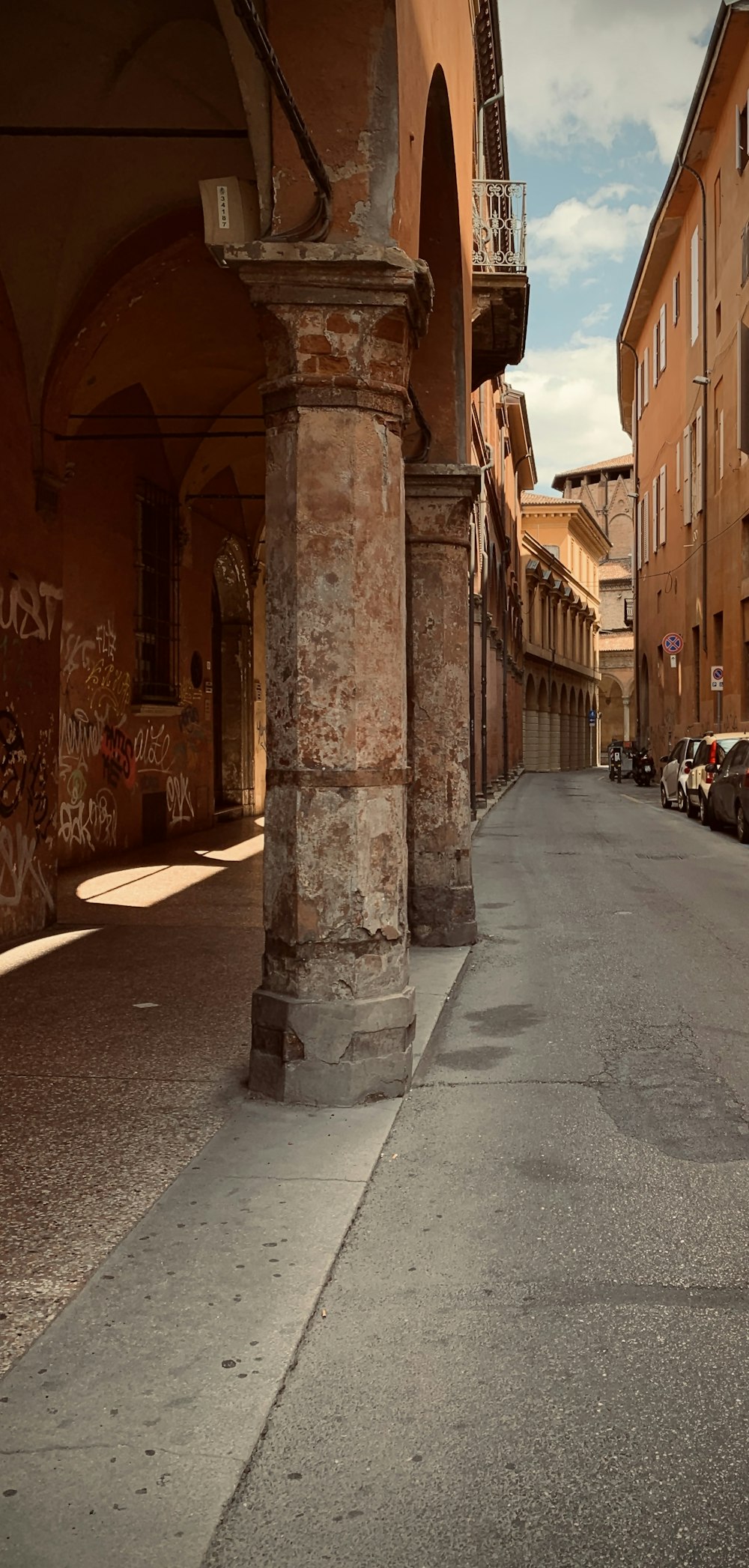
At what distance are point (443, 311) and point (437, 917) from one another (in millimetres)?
4272

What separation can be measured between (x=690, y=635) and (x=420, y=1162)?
3142 centimetres

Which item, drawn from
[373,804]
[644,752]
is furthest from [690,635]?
[373,804]

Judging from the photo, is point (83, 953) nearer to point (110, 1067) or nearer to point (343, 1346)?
point (110, 1067)

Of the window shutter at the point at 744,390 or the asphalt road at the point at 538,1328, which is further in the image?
→ the window shutter at the point at 744,390

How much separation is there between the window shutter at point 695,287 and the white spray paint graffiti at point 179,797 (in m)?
22.3

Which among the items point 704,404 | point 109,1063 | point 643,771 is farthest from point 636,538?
point 109,1063

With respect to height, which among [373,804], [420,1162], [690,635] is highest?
[690,635]

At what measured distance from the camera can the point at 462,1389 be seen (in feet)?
9.24

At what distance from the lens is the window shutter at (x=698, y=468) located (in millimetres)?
31703

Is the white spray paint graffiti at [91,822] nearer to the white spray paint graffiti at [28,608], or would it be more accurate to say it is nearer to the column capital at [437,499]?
the white spray paint graffiti at [28,608]

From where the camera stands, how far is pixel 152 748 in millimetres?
15414

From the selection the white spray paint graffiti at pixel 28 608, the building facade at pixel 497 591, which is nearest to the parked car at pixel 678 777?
the building facade at pixel 497 591

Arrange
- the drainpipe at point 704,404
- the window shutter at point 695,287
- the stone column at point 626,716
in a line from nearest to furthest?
the drainpipe at point 704,404 < the window shutter at point 695,287 < the stone column at point 626,716

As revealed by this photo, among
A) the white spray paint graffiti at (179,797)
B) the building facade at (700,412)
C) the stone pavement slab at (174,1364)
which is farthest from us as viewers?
the building facade at (700,412)
